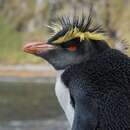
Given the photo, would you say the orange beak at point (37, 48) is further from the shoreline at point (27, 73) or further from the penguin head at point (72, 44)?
the shoreline at point (27, 73)

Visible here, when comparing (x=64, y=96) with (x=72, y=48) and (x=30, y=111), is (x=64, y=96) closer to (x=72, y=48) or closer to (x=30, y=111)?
(x=72, y=48)

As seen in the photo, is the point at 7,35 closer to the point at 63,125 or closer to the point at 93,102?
the point at 63,125

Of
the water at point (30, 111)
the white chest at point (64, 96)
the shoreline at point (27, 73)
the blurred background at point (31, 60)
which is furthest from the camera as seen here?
the shoreline at point (27, 73)

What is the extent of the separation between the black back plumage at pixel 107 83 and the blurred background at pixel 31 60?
3107mm

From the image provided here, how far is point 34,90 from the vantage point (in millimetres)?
36875

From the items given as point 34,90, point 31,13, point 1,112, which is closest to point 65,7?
point 31,13

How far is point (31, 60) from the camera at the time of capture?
217ft

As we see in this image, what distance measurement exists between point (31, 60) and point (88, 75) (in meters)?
62.9

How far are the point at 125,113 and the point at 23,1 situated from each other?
8332 centimetres

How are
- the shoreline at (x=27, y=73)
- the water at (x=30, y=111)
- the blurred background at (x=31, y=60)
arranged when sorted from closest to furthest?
1. the water at (x=30, y=111)
2. the blurred background at (x=31, y=60)
3. the shoreline at (x=27, y=73)

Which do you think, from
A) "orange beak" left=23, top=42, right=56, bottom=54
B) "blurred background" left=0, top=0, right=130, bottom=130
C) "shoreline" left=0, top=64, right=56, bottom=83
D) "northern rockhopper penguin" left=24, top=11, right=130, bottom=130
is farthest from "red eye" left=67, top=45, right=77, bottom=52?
"shoreline" left=0, top=64, right=56, bottom=83

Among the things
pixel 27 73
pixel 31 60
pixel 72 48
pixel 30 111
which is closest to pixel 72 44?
pixel 72 48

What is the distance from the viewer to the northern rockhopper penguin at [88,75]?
3229 mm

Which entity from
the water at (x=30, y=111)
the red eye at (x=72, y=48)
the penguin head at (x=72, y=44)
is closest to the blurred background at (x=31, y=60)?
the water at (x=30, y=111)
